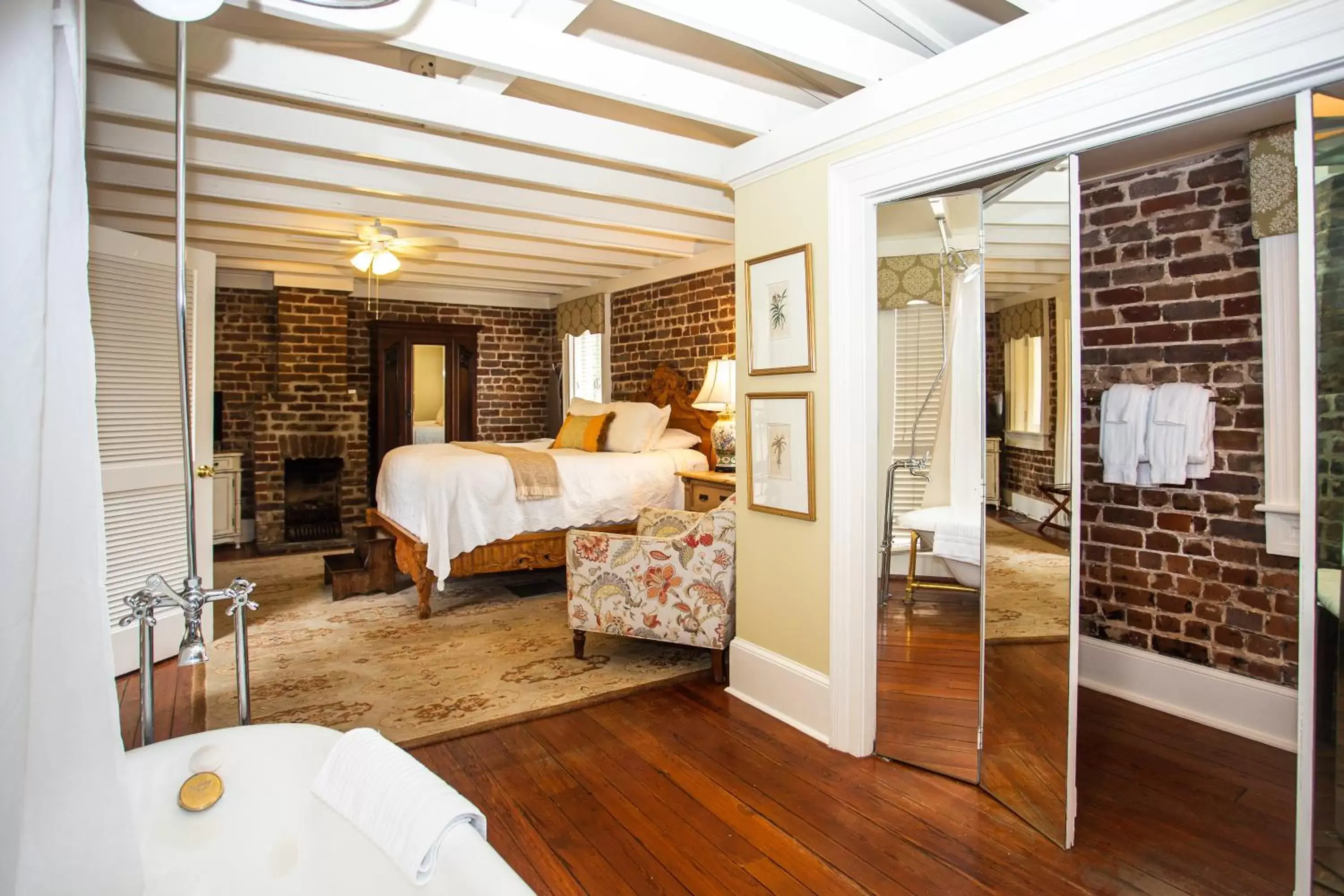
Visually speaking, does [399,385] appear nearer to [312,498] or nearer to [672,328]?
[312,498]

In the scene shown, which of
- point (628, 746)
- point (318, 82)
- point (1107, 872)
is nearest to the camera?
point (1107, 872)

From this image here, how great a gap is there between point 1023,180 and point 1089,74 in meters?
0.34

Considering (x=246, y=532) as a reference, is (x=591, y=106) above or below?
above

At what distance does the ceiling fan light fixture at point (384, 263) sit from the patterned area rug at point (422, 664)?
2.12m

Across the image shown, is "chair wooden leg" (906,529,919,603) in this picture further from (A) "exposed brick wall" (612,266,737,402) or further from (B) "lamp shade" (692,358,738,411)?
(A) "exposed brick wall" (612,266,737,402)

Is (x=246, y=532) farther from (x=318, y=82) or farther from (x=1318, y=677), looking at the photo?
(x=1318, y=677)

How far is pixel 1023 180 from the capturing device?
7.60ft

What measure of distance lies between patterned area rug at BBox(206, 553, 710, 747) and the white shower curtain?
60.1 inches

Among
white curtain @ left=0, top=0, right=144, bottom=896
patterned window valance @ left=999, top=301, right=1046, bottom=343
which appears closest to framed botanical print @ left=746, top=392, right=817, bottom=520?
patterned window valance @ left=999, top=301, right=1046, bottom=343

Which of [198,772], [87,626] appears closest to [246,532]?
[198,772]

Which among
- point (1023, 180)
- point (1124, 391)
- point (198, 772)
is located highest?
point (1023, 180)

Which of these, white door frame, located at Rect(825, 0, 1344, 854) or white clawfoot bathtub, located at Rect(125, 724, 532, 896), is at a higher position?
white door frame, located at Rect(825, 0, 1344, 854)

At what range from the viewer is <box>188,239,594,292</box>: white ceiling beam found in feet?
17.6

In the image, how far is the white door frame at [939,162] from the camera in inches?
67.3
